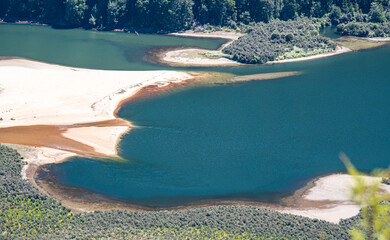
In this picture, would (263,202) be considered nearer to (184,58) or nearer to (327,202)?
(327,202)

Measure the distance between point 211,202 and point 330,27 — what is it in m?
87.9

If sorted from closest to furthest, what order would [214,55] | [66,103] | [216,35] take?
[66,103] < [214,55] < [216,35]

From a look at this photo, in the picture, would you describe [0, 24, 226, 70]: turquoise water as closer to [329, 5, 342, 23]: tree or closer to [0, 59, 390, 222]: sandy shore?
[0, 59, 390, 222]: sandy shore

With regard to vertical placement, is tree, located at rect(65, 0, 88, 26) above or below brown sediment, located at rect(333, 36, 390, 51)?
above

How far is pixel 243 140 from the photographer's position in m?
64.0

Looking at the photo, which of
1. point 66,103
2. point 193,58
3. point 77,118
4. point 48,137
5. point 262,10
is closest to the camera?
point 48,137

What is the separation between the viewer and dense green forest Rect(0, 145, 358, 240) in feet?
137

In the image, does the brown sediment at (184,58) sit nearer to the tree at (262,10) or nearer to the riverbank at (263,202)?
the tree at (262,10)

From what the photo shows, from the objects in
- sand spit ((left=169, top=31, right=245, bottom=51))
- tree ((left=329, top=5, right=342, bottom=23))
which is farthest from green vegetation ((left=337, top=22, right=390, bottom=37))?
sand spit ((left=169, top=31, right=245, bottom=51))

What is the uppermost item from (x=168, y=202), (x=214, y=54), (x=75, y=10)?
(x=75, y=10)

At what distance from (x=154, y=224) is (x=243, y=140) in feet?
77.0

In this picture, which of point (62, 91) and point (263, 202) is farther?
point (62, 91)

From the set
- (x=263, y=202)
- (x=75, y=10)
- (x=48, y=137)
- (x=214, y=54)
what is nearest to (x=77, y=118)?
(x=48, y=137)

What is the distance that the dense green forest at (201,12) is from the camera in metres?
123
